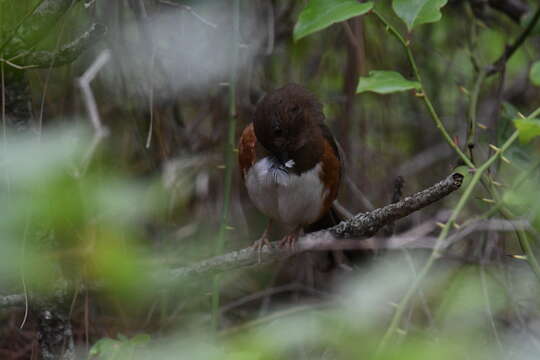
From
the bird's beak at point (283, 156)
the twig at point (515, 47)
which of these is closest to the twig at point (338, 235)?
the bird's beak at point (283, 156)

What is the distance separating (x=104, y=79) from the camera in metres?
2.80

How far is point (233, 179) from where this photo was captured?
3078 mm

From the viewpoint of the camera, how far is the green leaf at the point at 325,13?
5.36 feet

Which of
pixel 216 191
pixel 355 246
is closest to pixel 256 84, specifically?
pixel 216 191

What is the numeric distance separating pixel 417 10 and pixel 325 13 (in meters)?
0.24

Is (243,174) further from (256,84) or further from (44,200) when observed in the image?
(44,200)

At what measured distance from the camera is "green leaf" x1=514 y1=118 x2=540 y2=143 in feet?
4.27

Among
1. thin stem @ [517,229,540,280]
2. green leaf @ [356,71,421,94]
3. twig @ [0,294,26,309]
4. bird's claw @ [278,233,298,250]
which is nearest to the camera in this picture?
thin stem @ [517,229,540,280]

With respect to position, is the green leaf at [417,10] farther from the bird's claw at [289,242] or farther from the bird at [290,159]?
the bird's claw at [289,242]

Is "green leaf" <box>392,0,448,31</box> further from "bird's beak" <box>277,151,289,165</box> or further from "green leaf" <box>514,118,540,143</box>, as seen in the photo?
"bird's beak" <box>277,151,289,165</box>

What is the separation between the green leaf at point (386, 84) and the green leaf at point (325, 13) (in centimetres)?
17

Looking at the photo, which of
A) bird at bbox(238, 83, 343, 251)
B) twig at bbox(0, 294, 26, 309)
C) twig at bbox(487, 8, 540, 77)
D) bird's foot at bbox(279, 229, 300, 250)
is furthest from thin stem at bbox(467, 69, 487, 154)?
twig at bbox(0, 294, 26, 309)

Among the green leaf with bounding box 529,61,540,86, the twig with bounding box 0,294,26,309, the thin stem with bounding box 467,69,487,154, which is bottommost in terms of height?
the twig with bounding box 0,294,26,309

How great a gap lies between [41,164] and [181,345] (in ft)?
1.54
